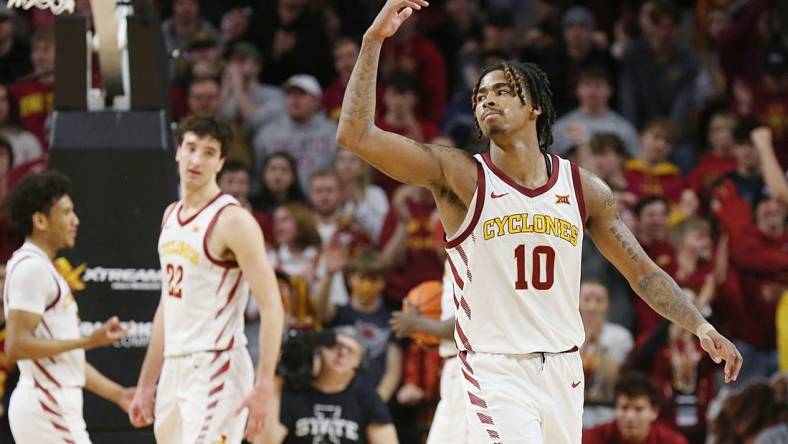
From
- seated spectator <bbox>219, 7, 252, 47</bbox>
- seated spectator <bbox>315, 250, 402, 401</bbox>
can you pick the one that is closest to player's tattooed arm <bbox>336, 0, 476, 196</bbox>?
seated spectator <bbox>315, 250, 402, 401</bbox>

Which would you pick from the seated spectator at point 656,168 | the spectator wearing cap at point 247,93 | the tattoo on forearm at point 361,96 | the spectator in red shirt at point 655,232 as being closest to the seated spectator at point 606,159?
the seated spectator at point 656,168

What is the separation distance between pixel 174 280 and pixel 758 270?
18.0 ft

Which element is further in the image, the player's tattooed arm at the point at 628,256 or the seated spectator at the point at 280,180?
the seated spectator at the point at 280,180

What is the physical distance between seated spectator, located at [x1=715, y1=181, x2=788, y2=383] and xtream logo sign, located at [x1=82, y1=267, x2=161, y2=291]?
184 inches

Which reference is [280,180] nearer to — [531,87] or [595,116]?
[595,116]

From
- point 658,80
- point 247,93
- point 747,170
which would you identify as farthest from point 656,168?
point 247,93

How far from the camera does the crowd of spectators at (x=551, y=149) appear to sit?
32.1ft

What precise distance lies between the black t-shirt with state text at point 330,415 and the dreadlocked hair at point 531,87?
3.27 m

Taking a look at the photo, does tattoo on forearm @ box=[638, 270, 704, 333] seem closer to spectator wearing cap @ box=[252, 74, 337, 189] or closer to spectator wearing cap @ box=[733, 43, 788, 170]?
spectator wearing cap @ box=[252, 74, 337, 189]

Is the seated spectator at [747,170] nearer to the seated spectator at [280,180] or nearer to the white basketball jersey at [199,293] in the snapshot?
the seated spectator at [280,180]

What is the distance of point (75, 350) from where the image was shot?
284 inches

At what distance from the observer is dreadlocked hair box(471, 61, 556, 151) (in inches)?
228

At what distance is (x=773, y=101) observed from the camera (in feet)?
42.2

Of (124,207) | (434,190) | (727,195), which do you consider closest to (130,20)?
(124,207)
